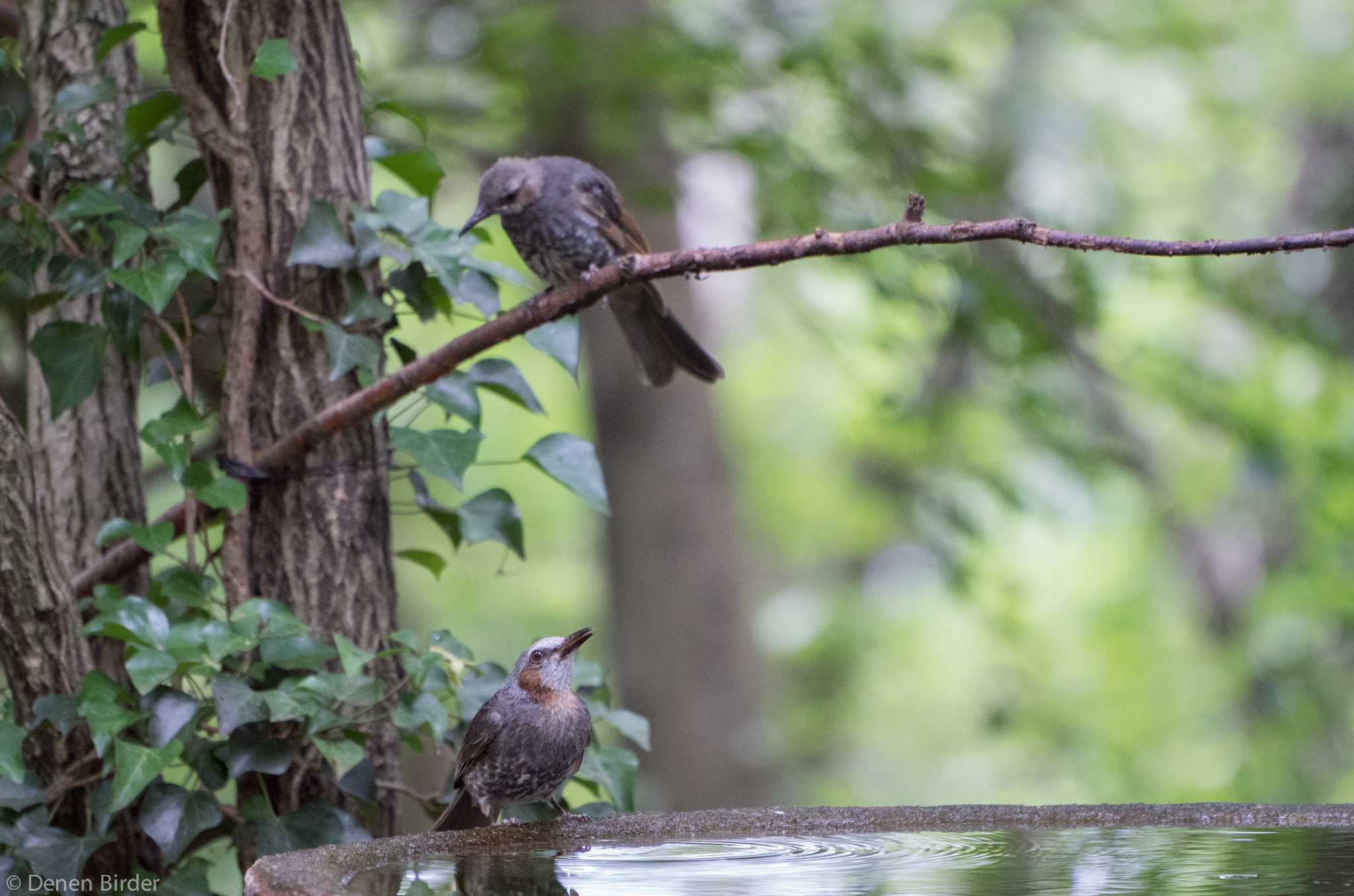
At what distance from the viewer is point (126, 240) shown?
260cm

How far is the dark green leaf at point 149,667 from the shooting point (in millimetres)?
2271

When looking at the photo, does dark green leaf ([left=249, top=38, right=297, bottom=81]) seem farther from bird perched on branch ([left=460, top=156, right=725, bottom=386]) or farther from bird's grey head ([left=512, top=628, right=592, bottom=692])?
bird's grey head ([left=512, top=628, right=592, bottom=692])

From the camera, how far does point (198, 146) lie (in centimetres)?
290

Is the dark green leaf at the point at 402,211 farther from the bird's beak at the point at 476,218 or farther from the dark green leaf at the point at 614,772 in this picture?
the dark green leaf at the point at 614,772

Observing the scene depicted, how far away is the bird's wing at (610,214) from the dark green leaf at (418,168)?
838 mm

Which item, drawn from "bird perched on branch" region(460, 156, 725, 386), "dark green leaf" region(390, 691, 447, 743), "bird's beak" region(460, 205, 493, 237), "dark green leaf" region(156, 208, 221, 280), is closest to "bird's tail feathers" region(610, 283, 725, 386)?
"bird perched on branch" region(460, 156, 725, 386)

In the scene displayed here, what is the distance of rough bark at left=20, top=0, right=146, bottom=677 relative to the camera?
297 centimetres

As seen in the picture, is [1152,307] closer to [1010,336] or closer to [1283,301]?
[1283,301]

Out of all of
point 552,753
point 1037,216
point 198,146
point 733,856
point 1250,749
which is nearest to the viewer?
point 733,856

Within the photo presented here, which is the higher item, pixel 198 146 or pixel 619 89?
pixel 619 89

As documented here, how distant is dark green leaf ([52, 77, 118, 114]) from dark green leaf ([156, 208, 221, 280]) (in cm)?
34

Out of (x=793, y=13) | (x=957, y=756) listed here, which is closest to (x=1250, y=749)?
(x=793, y=13)

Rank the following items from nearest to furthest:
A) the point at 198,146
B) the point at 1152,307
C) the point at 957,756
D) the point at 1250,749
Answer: the point at 198,146 < the point at 1250,749 < the point at 1152,307 < the point at 957,756

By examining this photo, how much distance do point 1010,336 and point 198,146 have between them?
3.70 meters
